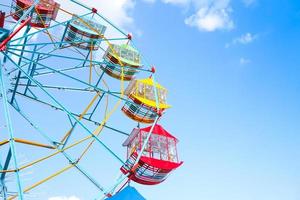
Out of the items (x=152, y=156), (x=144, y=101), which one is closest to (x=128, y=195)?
(x=152, y=156)

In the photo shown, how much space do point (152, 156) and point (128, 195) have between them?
7.61ft

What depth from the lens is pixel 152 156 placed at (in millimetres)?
14609

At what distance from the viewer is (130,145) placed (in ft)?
52.3

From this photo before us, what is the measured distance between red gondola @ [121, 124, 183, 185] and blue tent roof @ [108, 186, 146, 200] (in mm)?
816

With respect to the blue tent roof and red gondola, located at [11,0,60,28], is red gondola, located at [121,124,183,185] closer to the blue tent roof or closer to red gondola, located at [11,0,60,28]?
the blue tent roof

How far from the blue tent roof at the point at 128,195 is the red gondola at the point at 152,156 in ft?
2.68

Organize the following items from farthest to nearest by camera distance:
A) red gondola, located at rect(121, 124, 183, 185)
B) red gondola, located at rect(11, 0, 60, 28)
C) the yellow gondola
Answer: red gondola, located at rect(11, 0, 60, 28) → the yellow gondola → red gondola, located at rect(121, 124, 183, 185)

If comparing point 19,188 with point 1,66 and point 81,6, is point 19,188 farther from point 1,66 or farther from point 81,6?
point 81,6

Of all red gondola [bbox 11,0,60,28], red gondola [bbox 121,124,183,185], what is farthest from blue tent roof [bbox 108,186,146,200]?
red gondola [bbox 11,0,60,28]

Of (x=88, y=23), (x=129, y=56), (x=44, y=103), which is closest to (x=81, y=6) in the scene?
(x=88, y=23)

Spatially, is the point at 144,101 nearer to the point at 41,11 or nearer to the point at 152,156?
the point at 152,156

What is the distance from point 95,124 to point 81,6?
571 cm

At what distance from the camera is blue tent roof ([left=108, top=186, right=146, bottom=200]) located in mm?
12587

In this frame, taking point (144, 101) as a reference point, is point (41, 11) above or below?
above
